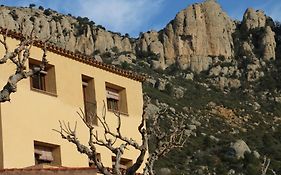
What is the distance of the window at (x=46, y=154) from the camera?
23031mm

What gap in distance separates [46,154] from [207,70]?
66696mm

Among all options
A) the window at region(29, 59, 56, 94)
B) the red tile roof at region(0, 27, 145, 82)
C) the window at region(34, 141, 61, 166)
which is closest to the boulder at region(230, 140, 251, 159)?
the red tile roof at region(0, 27, 145, 82)

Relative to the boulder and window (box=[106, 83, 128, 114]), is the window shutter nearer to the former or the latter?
window (box=[106, 83, 128, 114])

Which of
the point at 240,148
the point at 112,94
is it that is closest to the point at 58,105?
the point at 112,94

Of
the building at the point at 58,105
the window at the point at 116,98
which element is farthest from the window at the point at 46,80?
the window at the point at 116,98

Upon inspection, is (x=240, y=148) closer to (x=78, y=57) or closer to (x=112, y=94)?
(x=112, y=94)

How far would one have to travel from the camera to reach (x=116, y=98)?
28.0 meters

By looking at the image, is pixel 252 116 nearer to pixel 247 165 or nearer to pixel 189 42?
pixel 247 165

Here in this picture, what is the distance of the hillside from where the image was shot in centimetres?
6369

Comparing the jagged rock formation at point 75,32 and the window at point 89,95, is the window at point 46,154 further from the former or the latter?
the jagged rock formation at point 75,32

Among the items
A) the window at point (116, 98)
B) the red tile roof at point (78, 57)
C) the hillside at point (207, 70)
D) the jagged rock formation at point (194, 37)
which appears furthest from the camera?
the jagged rock formation at point (194, 37)

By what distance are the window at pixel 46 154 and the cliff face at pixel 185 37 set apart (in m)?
58.2

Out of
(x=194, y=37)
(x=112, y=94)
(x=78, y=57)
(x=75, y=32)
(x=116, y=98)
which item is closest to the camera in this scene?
(x=78, y=57)

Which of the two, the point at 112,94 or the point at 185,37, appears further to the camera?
the point at 185,37
